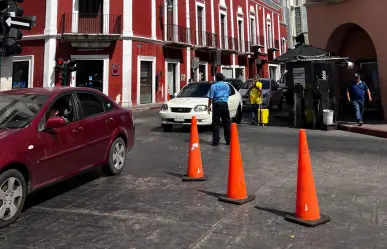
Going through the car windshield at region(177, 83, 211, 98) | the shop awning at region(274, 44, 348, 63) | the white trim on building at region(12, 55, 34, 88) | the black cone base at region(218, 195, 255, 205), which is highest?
the white trim on building at region(12, 55, 34, 88)

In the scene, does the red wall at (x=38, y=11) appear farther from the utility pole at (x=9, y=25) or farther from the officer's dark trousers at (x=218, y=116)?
the officer's dark trousers at (x=218, y=116)

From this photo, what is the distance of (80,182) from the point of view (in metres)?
6.17

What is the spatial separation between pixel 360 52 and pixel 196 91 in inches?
304

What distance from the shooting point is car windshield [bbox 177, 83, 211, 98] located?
12379 mm

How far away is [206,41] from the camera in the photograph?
30.9 metres

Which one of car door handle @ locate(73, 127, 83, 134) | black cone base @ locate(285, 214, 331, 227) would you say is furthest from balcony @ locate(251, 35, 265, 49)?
black cone base @ locate(285, 214, 331, 227)

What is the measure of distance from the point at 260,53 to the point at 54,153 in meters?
38.2

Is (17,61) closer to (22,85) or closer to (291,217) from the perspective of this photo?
(22,85)

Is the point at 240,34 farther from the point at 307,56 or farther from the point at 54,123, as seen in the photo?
the point at 54,123

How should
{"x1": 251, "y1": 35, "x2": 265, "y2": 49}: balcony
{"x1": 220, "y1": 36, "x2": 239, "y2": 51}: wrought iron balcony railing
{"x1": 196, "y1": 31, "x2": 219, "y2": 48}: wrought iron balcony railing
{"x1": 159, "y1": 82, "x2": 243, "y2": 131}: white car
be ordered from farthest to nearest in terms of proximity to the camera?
{"x1": 251, "y1": 35, "x2": 265, "y2": 49}: balcony → {"x1": 220, "y1": 36, "x2": 239, "y2": 51}: wrought iron balcony railing → {"x1": 196, "y1": 31, "x2": 219, "y2": 48}: wrought iron balcony railing → {"x1": 159, "y1": 82, "x2": 243, "y2": 131}: white car

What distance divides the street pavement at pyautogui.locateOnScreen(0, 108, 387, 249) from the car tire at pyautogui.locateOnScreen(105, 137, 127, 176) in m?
0.16

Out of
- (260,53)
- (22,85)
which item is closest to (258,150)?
(22,85)

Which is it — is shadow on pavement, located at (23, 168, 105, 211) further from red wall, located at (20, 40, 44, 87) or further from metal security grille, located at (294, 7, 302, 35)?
metal security grille, located at (294, 7, 302, 35)

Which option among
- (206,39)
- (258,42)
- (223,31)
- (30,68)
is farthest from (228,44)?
(30,68)
